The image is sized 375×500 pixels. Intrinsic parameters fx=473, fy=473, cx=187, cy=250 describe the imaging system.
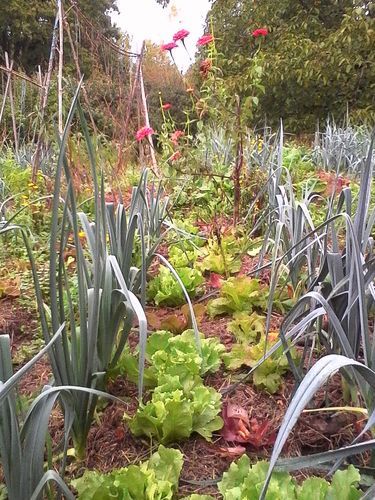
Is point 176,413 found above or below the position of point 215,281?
below

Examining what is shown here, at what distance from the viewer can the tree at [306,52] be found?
8.02m

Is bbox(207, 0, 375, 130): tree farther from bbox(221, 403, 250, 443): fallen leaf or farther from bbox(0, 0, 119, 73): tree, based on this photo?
bbox(221, 403, 250, 443): fallen leaf

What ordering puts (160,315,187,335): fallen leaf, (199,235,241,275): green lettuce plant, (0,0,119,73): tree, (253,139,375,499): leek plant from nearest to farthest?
(253,139,375,499): leek plant, (160,315,187,335): fallen leaf, (199,235,241,275): green lettuce plant, (0,0,119,73): tree

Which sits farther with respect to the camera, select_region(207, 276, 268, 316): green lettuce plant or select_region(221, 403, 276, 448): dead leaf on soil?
select_region(207, 276, 268, 316): green lettuce plant

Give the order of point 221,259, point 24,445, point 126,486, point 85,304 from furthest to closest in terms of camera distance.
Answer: point 221,259 → point 85,304 → point 126,486 → point 24,445

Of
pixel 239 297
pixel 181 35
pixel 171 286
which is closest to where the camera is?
pixel 239 297

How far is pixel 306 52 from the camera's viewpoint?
8.16 m

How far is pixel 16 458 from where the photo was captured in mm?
789

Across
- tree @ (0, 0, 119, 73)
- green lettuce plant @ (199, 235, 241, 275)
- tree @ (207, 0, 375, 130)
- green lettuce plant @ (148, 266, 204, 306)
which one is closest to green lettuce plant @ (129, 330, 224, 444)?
green lettuce plant @ (148, 266, 204, 306)

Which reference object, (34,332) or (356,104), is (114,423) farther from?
(356,104)

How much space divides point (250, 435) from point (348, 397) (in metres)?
0.29

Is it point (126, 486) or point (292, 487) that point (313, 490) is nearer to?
point (292, 487)

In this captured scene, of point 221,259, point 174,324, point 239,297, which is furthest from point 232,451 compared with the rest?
point 221,259

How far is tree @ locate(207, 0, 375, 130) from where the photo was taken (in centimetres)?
802
